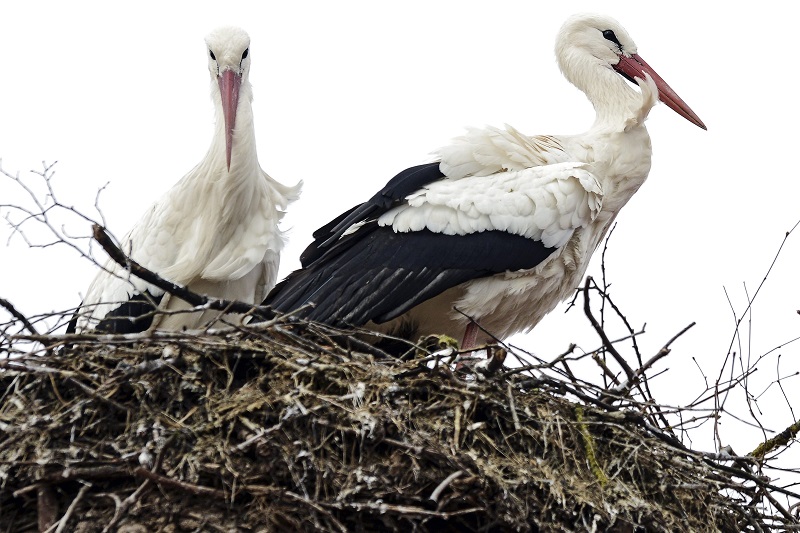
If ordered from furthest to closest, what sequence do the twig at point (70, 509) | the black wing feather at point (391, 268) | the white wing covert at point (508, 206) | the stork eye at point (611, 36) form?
1. the stork eye at point (611, 36)
2. the white wing covert at point (508, 206)
3. the black wing feather at point (391, 268)
4. the twig at point (70, 509)

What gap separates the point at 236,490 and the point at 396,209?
178cm

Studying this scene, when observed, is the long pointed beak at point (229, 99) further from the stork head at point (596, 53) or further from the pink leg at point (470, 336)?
the stork head at point (596, 53)

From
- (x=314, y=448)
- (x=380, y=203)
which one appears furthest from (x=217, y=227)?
(x=314, y=448)

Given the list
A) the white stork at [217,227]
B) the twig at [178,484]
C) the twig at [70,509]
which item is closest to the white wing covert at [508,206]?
the white stork at [217,227]

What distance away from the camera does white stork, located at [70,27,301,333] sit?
548 cm

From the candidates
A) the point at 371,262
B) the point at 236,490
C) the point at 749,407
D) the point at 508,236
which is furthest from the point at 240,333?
the point at 749,407

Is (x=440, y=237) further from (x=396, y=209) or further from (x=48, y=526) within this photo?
(x=48, y=526)

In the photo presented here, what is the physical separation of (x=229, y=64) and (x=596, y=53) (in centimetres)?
189

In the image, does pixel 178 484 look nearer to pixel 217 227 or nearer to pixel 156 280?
pixel 156 280

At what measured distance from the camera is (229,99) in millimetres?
5582

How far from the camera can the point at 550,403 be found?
14.8 feet

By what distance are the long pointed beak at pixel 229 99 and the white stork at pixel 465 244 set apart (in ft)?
1.76

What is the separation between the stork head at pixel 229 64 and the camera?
5.58m

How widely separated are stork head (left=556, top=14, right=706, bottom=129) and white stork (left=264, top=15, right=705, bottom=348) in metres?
0.76
